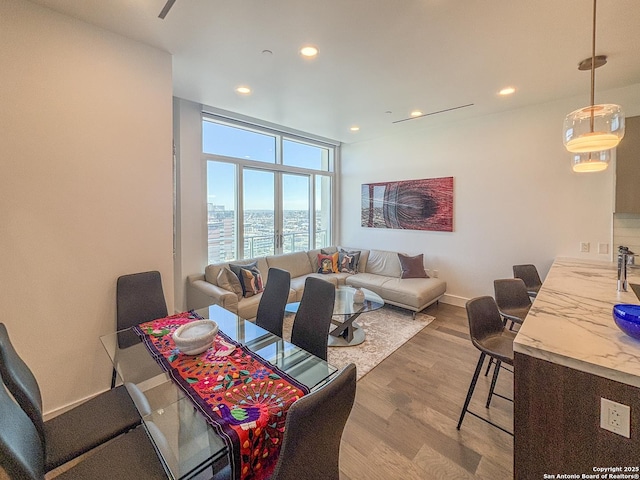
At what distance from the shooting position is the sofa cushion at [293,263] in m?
4.54

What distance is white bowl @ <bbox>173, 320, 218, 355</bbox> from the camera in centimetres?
156

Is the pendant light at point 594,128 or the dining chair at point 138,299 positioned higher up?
the pendant light at point 594,128

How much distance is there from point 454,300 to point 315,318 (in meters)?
3.40

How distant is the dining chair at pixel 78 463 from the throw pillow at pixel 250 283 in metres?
2.30

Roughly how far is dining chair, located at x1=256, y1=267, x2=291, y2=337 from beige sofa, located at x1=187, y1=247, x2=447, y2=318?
3.12 feet

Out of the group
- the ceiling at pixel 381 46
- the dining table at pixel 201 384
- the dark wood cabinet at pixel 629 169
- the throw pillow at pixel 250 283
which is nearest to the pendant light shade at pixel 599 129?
the ceiling at pixel 381 46

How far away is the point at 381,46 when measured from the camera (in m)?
2.32

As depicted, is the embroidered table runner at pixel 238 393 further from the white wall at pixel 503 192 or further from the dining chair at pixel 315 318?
the white wall at pixel 503 192

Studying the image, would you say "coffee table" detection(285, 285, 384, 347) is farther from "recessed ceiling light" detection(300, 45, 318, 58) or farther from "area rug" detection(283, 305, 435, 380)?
"recessed ceiling light" detection(300, 45, 318, 58)

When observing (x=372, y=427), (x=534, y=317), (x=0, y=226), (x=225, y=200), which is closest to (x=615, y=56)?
(x=534, y=317)

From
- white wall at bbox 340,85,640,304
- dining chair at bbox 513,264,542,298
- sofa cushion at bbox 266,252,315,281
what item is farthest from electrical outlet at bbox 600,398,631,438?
sofa cushion at bbox 266,252,315,281

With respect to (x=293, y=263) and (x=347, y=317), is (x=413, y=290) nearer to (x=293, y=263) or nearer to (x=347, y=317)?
(x=347, y=317)

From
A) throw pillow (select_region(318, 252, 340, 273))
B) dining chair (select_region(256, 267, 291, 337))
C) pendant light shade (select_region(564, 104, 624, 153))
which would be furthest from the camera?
throw pillow (select_region(318, 252, 340, 273))

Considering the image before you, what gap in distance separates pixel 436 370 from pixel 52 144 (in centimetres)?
369
